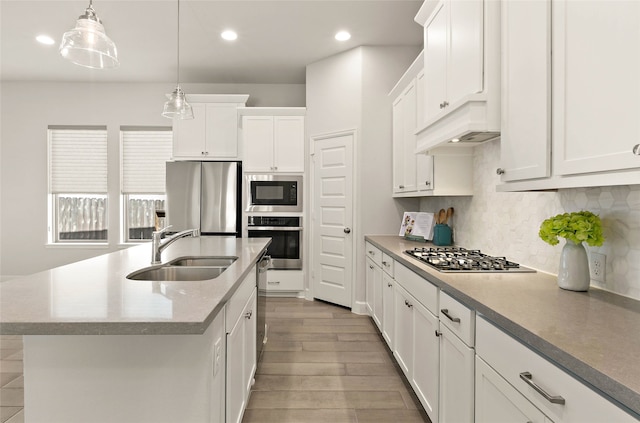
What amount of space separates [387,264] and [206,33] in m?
3.19

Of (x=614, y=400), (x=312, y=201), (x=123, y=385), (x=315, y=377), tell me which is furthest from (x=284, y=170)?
(x=614, y=400)

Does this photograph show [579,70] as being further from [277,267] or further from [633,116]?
[277,267]

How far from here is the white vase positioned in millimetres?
1369

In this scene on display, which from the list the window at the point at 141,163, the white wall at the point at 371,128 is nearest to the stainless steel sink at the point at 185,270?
the white wall at the point at 371,128

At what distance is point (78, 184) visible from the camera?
5.22 meters

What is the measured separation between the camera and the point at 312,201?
4504mm

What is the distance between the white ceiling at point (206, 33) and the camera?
3301 millimetres

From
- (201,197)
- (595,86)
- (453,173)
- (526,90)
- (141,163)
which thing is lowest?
(201,197)

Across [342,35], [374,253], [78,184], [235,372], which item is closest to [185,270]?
[235,372]

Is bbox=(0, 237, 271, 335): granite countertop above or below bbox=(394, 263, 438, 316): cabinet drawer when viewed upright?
above

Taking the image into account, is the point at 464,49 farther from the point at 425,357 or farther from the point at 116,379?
the point at 116,379

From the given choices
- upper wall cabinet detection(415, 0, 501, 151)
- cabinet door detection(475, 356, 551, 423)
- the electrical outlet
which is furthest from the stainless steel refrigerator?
the electrical outlet

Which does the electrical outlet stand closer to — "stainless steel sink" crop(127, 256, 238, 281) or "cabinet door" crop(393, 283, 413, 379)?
"cabinet door" crop(393, 283, 413, 379)

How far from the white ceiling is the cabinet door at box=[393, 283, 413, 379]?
271 cm
